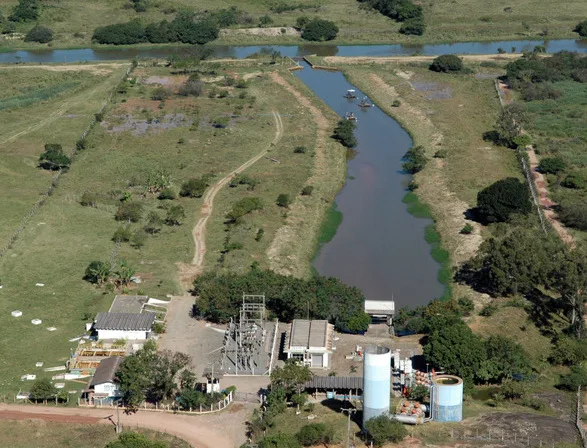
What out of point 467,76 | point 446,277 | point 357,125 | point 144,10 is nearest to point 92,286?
point 446,277

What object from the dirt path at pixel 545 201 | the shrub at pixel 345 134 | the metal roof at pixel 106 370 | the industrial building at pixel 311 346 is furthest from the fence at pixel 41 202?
the dirt path at pixel 545 201

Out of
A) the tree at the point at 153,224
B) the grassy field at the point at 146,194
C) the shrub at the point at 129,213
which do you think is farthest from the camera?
the shrub at the point at 129,213

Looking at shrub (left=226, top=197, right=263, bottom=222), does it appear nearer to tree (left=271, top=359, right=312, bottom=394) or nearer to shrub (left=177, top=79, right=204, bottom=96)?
tree (left=271, top=359, right=312, bottom=394)

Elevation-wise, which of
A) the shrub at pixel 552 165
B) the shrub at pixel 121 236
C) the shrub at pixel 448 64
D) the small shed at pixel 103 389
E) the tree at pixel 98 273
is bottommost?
→ the small shed at pixel 103 389

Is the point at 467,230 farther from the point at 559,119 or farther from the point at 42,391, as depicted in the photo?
the point at 42,391

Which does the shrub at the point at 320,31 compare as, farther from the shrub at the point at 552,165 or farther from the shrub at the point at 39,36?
the shrub at the point at 552,165

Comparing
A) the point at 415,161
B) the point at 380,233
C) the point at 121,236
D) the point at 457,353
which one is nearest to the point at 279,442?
the point at 457,353

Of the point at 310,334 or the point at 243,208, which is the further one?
the point at 243,208
